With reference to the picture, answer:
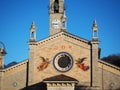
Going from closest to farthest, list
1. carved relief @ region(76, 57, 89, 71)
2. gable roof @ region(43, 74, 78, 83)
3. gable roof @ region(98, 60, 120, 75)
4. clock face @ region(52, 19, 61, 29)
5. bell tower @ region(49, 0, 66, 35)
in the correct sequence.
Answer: gable roof @ region(43, 74, 78, 83), gable roof @ region(98, 60, 120, 75), carved relief @ region(76, 57, 89, 71), bell tower @ region(49, 0, 66, 35), clock face @ region(52, 19, 61, 29)

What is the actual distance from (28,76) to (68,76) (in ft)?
16.7

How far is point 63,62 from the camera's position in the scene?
3853 centimetres

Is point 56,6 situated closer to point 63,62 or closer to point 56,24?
point 56,24

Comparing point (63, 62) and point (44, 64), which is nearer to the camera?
point (44, 64)

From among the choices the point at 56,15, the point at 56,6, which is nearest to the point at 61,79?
the point at 56,15

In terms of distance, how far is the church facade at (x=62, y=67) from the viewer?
122 feet

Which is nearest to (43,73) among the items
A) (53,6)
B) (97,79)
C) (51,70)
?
(51,70)

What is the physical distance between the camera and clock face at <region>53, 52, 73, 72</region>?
3803 cm

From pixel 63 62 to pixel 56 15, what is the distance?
42.1 ft

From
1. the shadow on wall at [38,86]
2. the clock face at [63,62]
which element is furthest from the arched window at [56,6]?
the shadow on wall at [38,86]

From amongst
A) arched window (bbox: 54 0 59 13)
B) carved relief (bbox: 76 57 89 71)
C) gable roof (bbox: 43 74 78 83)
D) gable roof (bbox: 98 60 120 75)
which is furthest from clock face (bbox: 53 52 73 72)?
arched window (bbox: 54 0 59 13)

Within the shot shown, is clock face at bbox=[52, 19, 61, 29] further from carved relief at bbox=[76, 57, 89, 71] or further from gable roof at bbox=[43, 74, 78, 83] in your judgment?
gable roof at bbox=[43, 74, 78, 83]

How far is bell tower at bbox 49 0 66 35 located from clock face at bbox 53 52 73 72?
10.4 metres

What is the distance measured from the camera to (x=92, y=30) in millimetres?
38656
